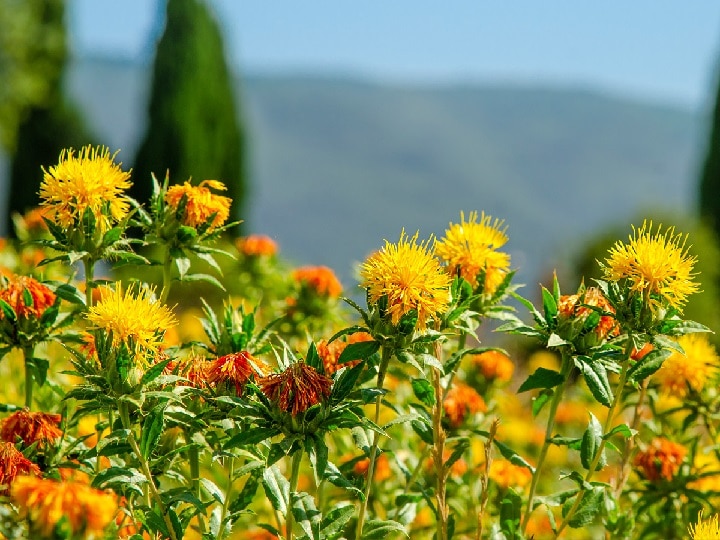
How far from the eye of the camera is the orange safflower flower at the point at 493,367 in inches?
103

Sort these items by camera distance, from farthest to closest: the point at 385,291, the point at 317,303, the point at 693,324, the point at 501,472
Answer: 1. the point at 317,303
2. the point at 501,472
3. the point at 693,324
4. the point at 385,291

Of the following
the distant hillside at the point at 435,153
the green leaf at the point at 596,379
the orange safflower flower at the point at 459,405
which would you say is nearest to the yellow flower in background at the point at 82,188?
the green leaf at the point at 596,379

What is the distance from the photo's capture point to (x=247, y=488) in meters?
1.62

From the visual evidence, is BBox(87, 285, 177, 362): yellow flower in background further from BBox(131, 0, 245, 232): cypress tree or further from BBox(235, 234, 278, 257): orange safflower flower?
BBox(131, 0, 245, 232): cypress tree

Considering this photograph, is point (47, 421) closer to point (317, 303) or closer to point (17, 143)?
point (317, 303)

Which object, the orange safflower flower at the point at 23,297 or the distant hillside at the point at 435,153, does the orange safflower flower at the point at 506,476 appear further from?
the distant hillside at the point at 435,153

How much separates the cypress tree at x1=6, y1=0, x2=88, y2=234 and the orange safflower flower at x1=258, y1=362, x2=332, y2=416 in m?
16.8

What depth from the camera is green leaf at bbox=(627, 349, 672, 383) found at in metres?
1.50

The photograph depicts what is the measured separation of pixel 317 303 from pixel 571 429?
228cm

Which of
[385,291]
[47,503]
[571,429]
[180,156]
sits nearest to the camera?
[47,503]

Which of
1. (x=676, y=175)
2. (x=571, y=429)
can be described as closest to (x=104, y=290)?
(x=571, y=429)

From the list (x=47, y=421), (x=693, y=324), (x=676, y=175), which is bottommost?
(x=676, y=175)

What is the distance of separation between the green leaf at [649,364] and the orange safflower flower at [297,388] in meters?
0.54

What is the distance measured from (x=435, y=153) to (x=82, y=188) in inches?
4940
